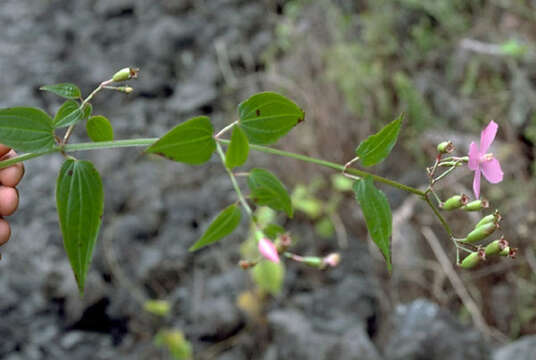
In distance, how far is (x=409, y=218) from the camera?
2.48m

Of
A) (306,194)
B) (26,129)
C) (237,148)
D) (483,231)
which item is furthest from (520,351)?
(26,129)

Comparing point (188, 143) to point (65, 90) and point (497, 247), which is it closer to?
point (65, 90)

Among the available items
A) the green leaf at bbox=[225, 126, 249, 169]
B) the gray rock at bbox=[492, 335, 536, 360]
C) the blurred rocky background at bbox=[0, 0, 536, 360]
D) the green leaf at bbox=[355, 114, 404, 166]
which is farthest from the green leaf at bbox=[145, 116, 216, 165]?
the gray rock at bbox=[492, 335, 536, 360]

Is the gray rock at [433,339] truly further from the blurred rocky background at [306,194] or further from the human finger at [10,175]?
the human finger at [10,175]

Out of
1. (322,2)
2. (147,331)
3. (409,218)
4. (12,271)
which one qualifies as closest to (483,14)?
(322,2)

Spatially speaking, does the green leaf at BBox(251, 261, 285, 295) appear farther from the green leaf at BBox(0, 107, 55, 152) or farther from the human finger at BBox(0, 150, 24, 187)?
the green leaf at BBox(0, 107, 55, 152)

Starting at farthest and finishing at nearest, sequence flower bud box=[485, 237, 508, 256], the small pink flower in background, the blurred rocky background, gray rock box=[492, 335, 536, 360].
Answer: the blurred rocky background < gray rock box=[492, 335, 536, 360] < the small pink flower in background < flower bud box=[485, 237, 508, 256]

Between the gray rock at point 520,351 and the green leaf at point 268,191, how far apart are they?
4.96ft

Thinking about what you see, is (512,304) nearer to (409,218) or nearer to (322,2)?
(409,218)

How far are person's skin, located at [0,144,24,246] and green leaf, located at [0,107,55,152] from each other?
177mm

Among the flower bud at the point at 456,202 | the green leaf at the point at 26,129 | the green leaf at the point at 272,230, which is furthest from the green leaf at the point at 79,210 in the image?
the flower bud at the point at 456,202

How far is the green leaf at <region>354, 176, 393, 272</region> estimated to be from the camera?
76 cm

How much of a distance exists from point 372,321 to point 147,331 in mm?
1083

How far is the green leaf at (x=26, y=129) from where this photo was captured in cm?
72
